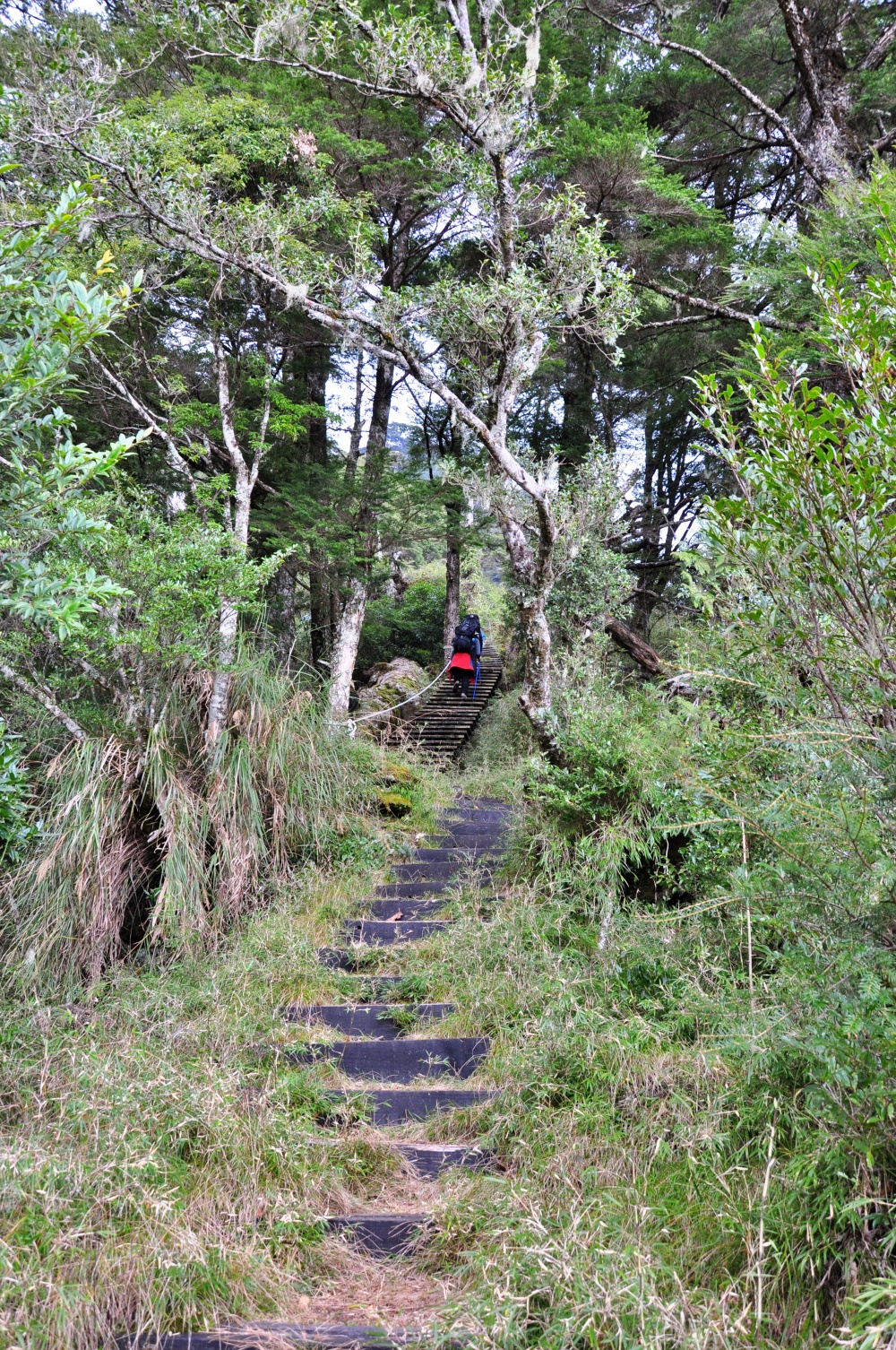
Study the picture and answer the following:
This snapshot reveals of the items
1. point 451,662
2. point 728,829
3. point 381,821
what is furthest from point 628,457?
point 728,829

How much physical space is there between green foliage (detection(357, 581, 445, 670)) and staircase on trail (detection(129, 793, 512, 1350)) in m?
6.83

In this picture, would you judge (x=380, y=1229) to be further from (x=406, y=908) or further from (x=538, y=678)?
(x=538, y=678)

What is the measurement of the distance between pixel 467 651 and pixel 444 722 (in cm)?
129

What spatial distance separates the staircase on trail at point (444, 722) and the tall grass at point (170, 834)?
2947 millimetres

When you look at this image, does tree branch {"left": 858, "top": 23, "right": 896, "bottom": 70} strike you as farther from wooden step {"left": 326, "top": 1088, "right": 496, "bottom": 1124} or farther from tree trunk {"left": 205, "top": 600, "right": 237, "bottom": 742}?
wooden step {"left": 326, "top": 1088, "right": 496, "bottom": 1124}

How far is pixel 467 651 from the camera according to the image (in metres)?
11.8

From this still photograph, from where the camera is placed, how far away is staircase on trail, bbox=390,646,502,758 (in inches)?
388

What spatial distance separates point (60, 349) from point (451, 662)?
9458 millimetres

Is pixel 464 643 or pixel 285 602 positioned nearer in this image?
pixel 285 602

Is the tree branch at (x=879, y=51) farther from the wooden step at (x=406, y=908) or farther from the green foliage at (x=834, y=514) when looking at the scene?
the wooden step at (x=406, y=908)

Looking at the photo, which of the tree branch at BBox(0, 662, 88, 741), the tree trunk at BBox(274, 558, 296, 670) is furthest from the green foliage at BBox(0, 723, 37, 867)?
the tree trunk at BBox(274, 558, 296, 670)

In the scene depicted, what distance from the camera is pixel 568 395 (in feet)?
43.1

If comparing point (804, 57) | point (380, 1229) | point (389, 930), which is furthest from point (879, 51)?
point (380, 1229)

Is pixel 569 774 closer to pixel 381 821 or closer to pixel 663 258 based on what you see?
pixel 381 821
